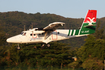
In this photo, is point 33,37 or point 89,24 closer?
point 33,37

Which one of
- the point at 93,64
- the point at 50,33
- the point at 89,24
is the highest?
the point at 89,24

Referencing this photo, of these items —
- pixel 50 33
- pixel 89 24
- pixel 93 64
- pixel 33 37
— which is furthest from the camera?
pixel 93 64

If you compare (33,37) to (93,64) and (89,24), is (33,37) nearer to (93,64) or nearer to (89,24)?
(89,24)

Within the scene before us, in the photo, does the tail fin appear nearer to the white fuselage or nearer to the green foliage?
the white fuselage

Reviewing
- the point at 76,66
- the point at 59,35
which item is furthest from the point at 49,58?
the point at 59,35

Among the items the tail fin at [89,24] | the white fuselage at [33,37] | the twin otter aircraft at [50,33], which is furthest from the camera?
the tail fin at [89,24]

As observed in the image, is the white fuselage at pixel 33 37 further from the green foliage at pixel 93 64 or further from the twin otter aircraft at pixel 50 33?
the green foliage at pixel 93 64

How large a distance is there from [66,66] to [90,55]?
6.36 metres

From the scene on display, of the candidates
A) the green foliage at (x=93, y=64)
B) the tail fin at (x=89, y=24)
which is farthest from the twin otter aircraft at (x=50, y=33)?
the green foliage at (x=93, y=64)

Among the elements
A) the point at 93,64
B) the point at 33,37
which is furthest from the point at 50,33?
the point at 93,64

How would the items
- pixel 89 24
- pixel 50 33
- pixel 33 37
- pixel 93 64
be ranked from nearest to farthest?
pixel 33 37 → pixel 50 33 → pixel 89 24 → pixel 93 64

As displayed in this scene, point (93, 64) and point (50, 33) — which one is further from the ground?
point (50, 33)

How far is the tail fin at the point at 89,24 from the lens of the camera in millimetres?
23500

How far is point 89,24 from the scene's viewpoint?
23.8m
